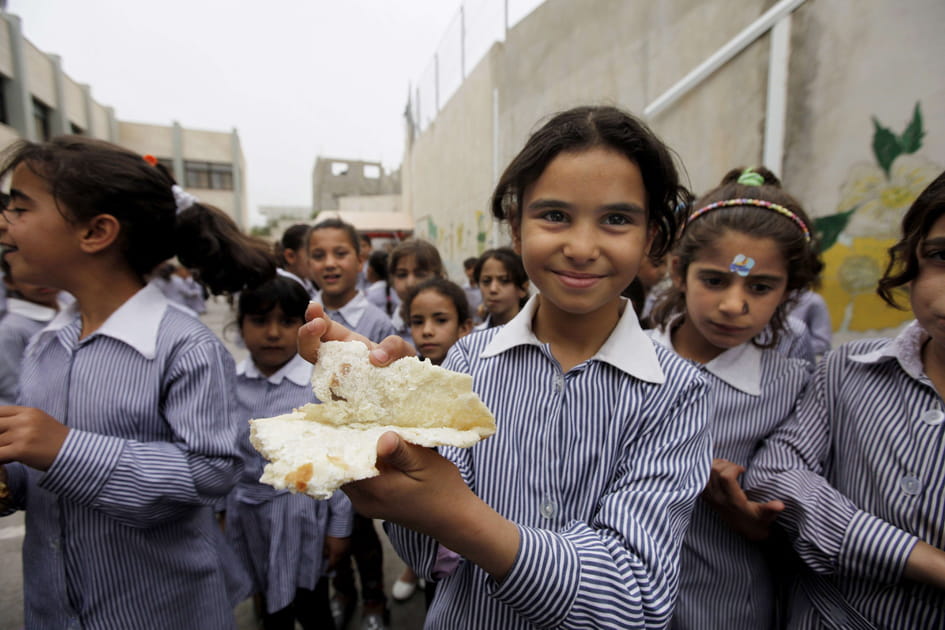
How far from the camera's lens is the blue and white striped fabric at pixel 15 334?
2.37 metres

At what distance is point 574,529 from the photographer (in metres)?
0.90

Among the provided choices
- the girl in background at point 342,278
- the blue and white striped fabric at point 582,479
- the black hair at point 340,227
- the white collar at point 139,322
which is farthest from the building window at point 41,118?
the blue and white striped fabric at point 582,479

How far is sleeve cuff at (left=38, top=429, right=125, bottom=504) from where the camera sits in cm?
116

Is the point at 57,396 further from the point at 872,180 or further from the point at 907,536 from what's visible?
the point at 872,180

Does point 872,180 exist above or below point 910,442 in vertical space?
above

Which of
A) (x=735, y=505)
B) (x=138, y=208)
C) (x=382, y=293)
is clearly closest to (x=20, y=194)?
(x=138, y=208)

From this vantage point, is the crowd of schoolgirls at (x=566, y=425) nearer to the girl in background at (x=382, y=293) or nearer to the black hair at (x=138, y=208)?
the black hair at (x=138, y=208)

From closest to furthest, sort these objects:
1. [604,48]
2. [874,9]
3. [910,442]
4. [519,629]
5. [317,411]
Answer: [317,411]
[519,629]
[910,442]
[874,9]
[604,48]

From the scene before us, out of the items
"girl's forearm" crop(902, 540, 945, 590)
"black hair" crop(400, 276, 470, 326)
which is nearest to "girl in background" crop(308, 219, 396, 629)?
"black hair" crop(400, 276, 470, 326)

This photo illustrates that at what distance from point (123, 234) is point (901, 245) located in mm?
2331

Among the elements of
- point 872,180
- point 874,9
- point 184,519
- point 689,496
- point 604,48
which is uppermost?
point 604,48

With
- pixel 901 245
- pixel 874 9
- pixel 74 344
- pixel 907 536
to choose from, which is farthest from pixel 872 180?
pixel 74 344

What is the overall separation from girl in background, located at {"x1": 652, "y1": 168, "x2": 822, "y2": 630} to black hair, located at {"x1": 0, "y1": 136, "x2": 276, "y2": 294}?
172 cm

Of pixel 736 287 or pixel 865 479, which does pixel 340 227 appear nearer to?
pixel 736 287
